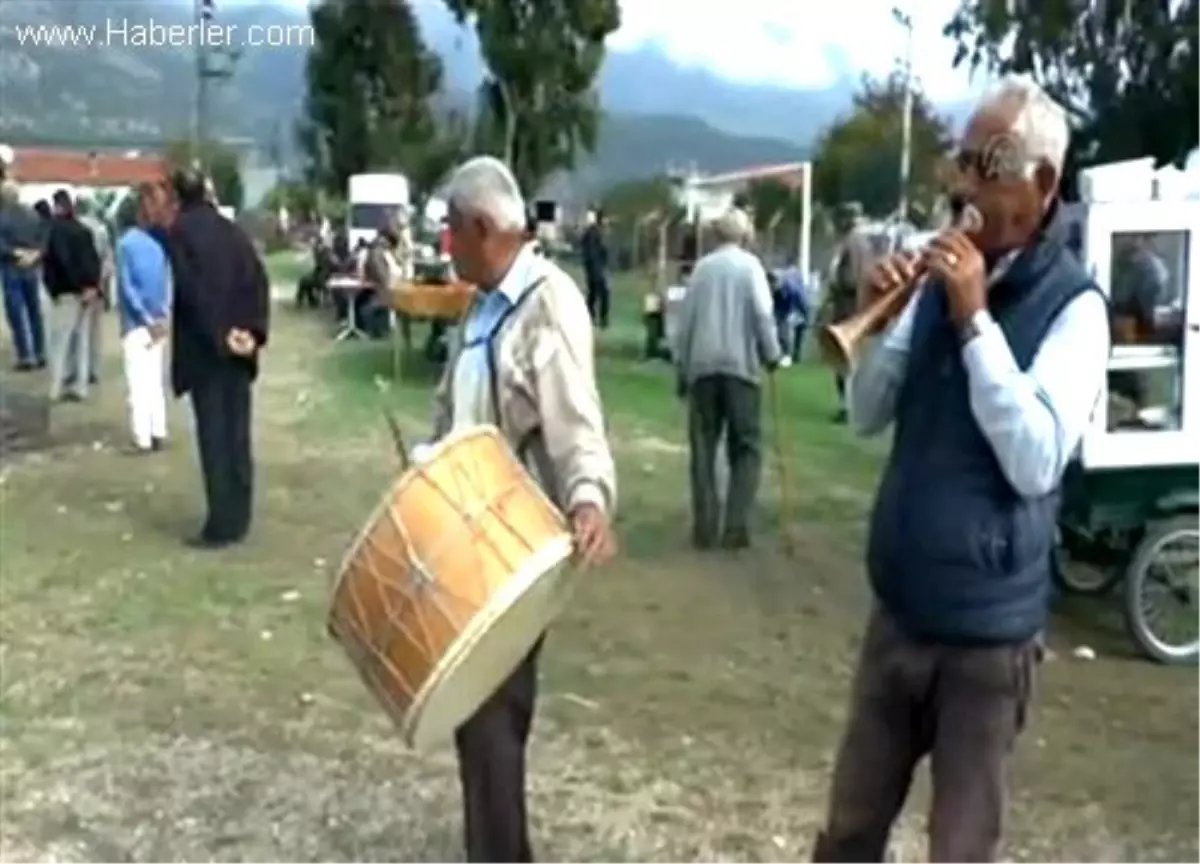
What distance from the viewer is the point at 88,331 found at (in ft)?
58.2

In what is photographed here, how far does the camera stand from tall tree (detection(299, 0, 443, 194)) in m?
53.3

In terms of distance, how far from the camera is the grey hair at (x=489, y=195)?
4707 mm

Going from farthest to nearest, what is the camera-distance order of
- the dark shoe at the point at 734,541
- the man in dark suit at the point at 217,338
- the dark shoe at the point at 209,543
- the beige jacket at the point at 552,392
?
the dark shoe at the point at 734,541 < the dark shoe at the point at 209,543 < the man in dark suit at the point at 217,338 < the beige jacket at the point at 552,392

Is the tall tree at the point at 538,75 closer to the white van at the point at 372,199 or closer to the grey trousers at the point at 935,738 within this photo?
the white van at the point at 372,199

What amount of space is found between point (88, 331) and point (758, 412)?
863 cm

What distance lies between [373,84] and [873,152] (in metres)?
16.2

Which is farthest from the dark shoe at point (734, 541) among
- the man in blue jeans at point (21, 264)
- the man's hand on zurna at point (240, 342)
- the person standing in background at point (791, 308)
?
the person standing in background at point (791, 308)

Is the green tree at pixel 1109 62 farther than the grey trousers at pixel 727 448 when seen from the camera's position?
Yes

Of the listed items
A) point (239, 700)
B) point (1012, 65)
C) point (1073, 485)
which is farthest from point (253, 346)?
point (1012, 65)

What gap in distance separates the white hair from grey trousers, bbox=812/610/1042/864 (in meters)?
0.84

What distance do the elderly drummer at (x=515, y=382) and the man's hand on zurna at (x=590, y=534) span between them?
0.02m

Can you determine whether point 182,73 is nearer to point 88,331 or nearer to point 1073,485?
point 88,331

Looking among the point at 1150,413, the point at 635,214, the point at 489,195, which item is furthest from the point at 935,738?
the point at 635,214

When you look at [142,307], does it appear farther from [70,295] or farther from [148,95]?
[148,95]
